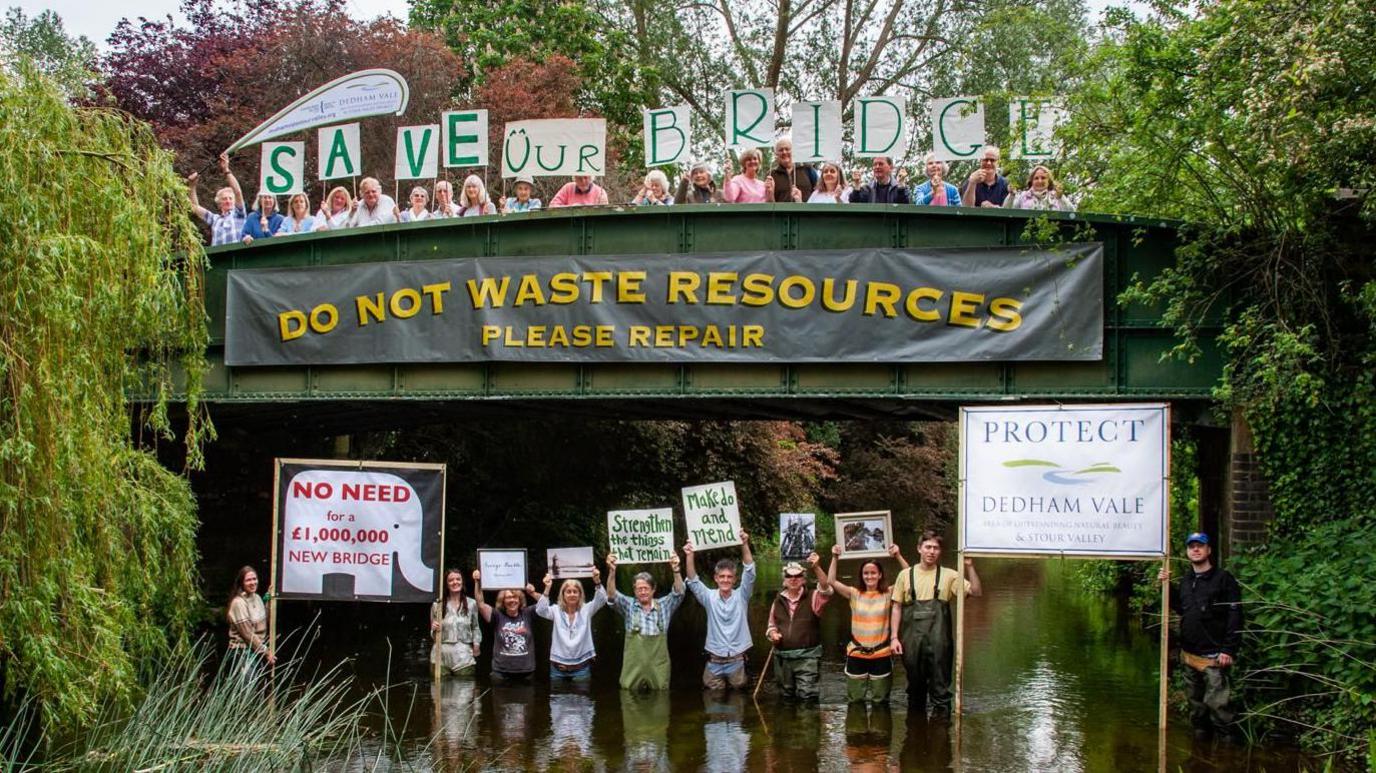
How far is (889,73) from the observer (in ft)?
129

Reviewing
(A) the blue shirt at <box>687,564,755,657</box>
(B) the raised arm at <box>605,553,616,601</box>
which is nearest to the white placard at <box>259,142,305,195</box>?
(B) the raised arm at <box>605,553,616,601</box>

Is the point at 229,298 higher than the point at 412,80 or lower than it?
lower

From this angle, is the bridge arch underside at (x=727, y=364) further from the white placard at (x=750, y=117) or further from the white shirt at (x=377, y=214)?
the white placard at (x=750, y=117)

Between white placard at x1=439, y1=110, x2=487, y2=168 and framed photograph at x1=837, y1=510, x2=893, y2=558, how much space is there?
7520 mm

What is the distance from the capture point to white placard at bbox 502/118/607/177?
1814 centimetres

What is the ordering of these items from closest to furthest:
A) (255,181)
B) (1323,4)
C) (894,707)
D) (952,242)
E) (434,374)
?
(1323,4)
(894,707)
(952,242)
(434,374)
(255,181)

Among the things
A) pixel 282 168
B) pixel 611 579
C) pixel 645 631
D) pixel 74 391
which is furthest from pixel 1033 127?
pixel 74 391

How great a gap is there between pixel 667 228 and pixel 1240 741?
9062mm

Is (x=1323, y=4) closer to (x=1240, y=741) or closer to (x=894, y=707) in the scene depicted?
(x=1240, y=741)

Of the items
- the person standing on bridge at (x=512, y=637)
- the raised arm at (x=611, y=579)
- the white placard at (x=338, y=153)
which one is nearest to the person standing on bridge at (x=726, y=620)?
the raised arm at (x=611, y=579)

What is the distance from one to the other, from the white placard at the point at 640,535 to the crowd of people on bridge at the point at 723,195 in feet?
13.9

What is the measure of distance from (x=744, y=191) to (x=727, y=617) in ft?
18.8

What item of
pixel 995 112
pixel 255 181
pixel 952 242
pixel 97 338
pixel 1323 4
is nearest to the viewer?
pixel 97 338

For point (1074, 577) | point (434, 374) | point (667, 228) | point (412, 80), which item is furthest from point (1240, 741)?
point (412, 80)
